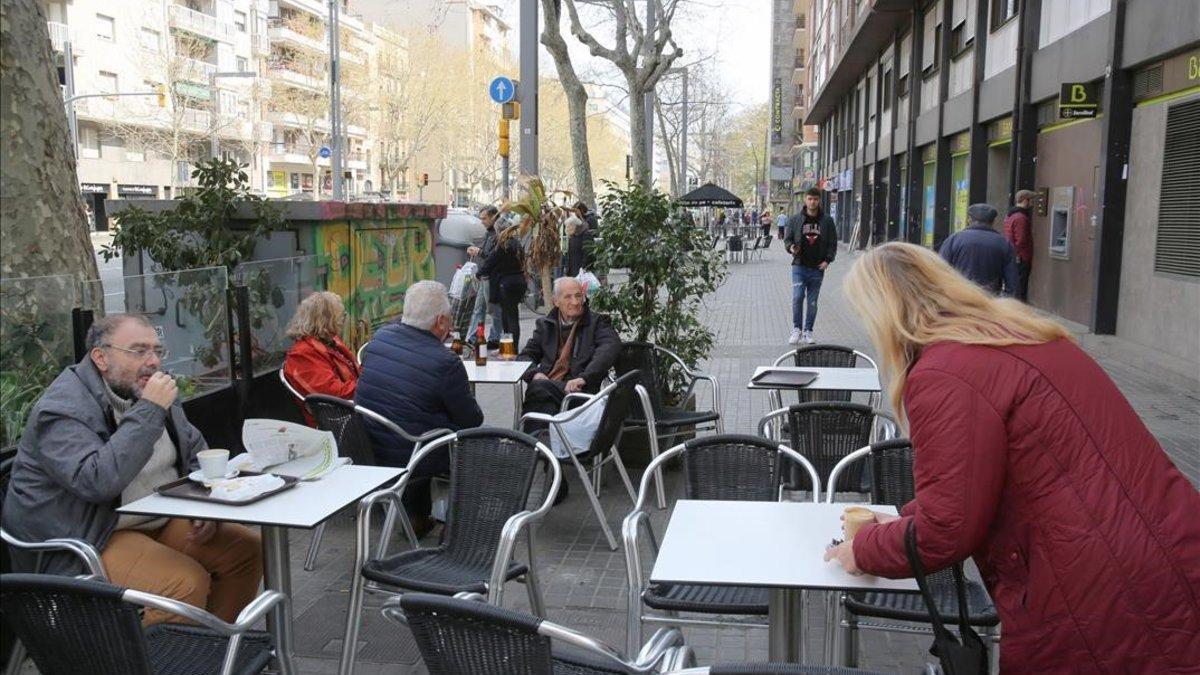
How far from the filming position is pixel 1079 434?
2309 mm

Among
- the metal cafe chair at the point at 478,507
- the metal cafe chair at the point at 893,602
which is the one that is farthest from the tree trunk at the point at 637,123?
the metal cafe chair at the point at 893,602

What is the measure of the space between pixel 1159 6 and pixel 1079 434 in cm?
976

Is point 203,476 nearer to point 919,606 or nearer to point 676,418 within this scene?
point 919,606

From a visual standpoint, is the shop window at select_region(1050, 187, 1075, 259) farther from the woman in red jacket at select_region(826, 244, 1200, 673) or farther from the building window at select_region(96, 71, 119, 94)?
the building window at select_region(96, 71, 119, 94)

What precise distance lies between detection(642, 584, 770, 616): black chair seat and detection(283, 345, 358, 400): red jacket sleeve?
288 centimetres

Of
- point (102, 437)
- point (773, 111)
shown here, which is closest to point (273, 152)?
point (773, 111)

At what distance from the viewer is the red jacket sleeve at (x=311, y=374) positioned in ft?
19.6

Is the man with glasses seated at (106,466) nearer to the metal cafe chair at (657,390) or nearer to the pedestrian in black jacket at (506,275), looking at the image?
the metal cafe chair at (657,390)

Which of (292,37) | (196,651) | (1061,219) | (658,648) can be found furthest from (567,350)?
(292,37)

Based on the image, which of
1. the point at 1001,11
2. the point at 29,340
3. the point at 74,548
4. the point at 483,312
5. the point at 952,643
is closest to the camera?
the point at 952,643

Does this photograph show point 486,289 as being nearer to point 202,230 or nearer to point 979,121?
point 202,230

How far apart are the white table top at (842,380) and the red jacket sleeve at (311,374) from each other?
2.36m

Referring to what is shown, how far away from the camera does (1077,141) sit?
13461 millimetres

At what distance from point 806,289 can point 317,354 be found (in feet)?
26.1
